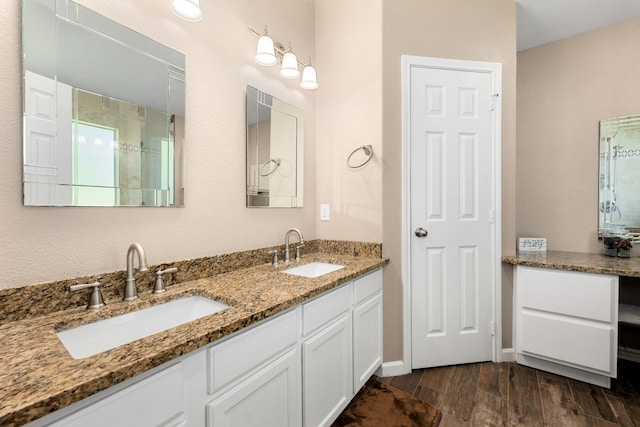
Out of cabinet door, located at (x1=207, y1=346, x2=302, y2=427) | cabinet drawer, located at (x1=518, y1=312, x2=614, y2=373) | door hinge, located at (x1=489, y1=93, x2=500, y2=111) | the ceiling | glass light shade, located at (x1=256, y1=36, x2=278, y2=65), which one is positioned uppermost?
the ceiling

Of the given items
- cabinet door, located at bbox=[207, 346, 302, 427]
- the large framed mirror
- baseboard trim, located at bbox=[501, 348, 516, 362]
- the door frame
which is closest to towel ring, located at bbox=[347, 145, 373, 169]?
the door frame

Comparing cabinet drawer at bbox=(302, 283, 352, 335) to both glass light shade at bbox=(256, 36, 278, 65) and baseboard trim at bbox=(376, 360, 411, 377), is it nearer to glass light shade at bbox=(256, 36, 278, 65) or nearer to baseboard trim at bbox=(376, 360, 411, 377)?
baseboard trim at bbox=(376, 360, 411, 377)

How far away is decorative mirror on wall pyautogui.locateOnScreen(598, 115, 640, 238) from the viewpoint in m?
2.12

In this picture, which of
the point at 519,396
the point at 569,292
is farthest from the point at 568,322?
the point at 519,396

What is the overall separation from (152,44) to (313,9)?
157 centimetres

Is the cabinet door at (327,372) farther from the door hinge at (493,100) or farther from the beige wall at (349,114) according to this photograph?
the door hinge at (493,100)

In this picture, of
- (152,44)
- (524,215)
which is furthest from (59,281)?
(524,215)

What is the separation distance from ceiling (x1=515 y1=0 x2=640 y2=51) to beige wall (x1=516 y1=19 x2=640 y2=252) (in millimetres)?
89

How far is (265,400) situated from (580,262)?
7.40ft

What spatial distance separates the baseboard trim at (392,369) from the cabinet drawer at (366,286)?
0.57m

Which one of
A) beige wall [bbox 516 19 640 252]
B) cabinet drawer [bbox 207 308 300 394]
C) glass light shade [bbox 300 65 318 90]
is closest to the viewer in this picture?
cabinet drawer [bbox 207 308 300 394]

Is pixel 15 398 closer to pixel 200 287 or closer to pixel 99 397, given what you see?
pixel 99 397

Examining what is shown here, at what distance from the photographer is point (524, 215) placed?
2529mm

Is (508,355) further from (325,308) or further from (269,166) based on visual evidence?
(269,166)
